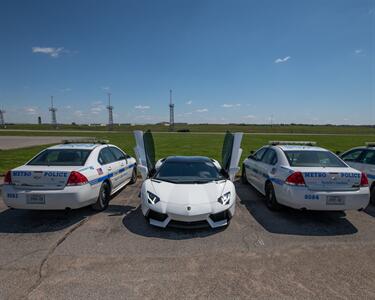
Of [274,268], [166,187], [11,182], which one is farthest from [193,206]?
[11,182]

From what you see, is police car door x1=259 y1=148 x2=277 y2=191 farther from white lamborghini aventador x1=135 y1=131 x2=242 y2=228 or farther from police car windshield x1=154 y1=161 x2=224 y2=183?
police car windshield x1=154 y1=161 x2=224 y2=183

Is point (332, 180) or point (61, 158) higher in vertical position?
point (61, 158)

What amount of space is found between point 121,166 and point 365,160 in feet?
21.7

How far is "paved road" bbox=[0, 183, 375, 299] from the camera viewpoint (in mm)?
2617

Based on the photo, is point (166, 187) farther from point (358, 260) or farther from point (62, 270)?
point (358, 260)

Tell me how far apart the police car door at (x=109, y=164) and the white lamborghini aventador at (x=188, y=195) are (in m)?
0.87

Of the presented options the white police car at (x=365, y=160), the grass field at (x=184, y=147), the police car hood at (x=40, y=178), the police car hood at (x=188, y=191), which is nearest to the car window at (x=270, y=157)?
the police car hood at (x=188, y=191)

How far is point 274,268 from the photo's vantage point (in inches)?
121

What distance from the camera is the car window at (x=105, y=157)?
18.3 ft

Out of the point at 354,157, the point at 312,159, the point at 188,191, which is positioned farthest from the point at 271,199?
the point at 354,157

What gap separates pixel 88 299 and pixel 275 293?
200 cm

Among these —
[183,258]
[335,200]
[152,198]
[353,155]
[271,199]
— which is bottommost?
[183,258]

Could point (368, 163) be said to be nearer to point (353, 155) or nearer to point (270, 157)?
point (353, 155)

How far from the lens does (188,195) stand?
163 inches
